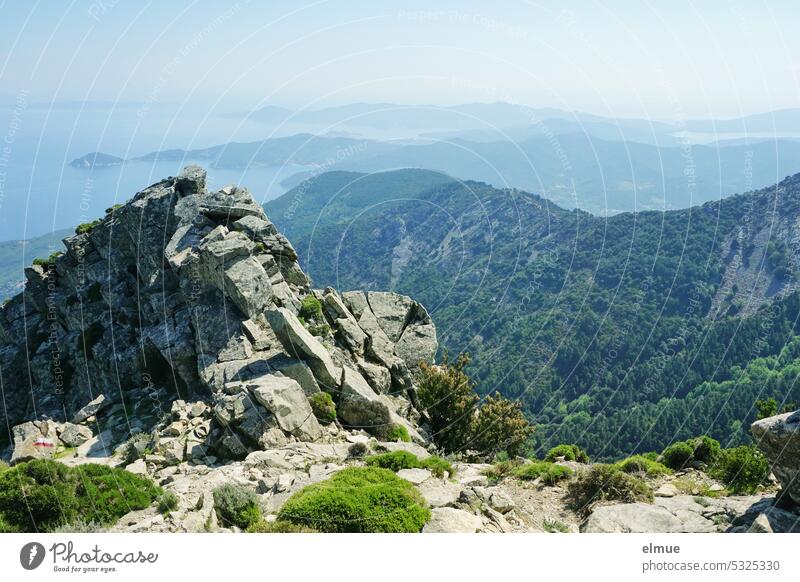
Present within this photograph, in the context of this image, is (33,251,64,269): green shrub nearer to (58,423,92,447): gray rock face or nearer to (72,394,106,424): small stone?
(72,394,106,424): small stone

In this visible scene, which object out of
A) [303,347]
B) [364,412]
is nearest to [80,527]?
[303,347]

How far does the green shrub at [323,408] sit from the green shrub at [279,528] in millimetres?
11931

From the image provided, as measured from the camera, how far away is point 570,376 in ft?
570

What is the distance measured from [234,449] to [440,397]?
15158 millimetres

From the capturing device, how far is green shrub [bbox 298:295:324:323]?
37438 mm

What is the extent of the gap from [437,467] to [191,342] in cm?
1830

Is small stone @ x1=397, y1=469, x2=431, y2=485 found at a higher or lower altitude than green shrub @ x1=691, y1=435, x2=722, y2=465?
higher

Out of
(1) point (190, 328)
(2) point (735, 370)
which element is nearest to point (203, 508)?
(1) point (190, 328)

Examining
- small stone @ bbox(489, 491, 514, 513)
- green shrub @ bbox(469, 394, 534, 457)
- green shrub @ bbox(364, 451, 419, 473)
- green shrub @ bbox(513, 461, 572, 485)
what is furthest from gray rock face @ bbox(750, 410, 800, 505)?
green shrub @ bbox(469, 394, 534, 457)

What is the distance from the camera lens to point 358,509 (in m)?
16.7

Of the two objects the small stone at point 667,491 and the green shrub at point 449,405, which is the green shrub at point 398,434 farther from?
the small stone at point 667,491

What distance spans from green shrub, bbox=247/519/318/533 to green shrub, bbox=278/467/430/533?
205 mm

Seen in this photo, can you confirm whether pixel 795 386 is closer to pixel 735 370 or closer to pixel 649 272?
pixel 735 370

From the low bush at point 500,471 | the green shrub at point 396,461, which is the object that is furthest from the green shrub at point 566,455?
the green shrub at point 396,461
